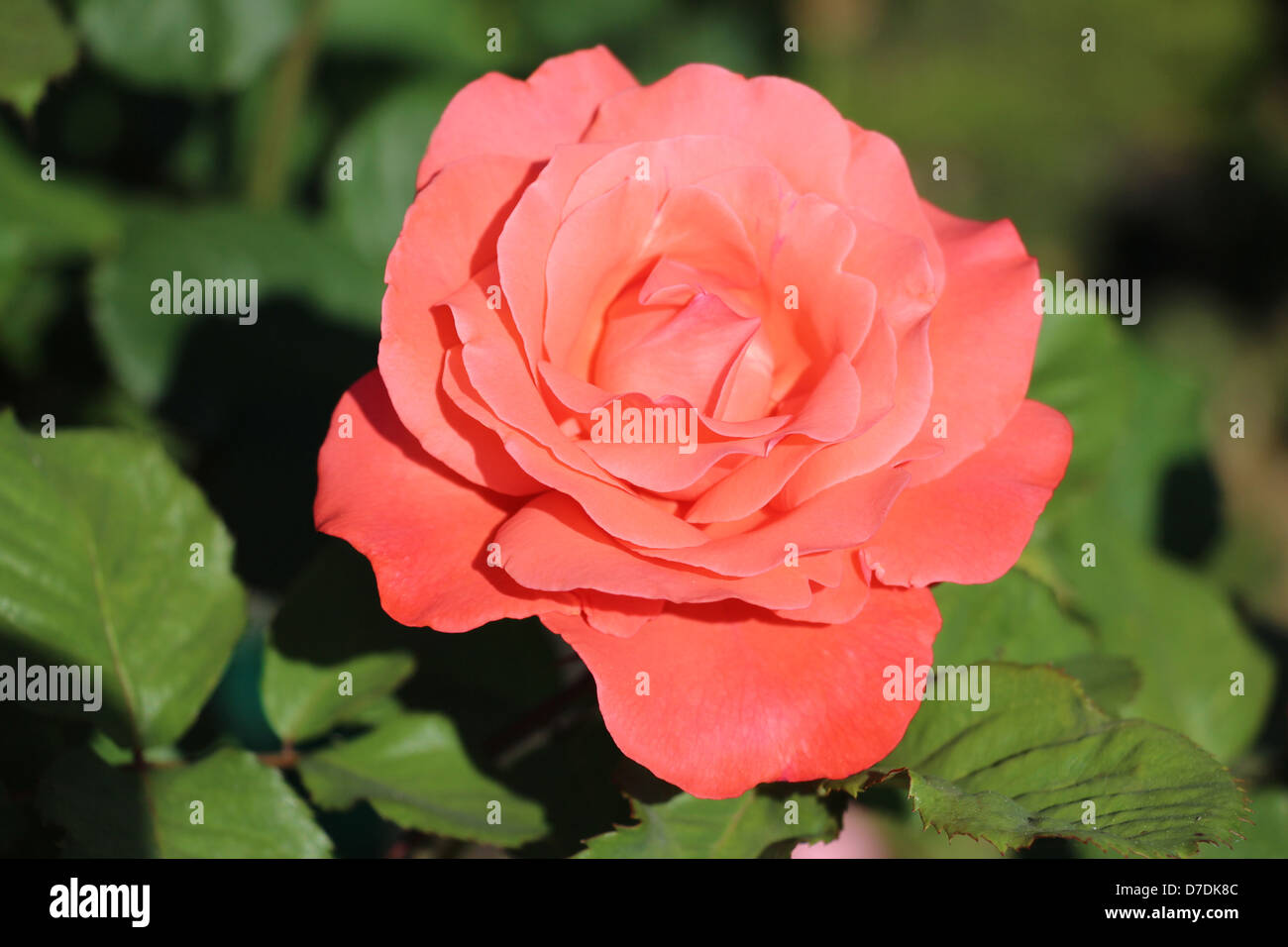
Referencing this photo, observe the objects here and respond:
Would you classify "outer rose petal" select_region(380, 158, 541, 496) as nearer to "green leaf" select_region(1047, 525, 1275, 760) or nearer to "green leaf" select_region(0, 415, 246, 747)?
"green leaf" select_region(0, 415, 246, 747)

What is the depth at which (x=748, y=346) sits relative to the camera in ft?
2.63

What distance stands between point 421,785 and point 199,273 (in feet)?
2.40

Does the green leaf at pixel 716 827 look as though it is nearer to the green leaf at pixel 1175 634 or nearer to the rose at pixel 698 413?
the rose at pixel 698 413

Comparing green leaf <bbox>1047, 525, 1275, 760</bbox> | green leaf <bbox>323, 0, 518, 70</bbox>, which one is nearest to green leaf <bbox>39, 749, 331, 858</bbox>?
green leaf <bbox>1047, 525, 1275, 760</bbox>

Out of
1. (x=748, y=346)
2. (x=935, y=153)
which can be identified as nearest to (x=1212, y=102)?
(x=935, y=153)

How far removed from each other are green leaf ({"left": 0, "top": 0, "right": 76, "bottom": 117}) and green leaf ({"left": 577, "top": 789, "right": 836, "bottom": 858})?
809 mm

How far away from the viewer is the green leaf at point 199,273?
1.31m

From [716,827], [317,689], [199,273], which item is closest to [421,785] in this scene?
[317,689]

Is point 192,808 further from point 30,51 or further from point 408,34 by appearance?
point 408,34

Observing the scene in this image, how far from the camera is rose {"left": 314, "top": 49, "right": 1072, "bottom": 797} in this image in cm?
72

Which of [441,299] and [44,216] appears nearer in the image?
[441,299]

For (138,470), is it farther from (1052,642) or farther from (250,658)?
(1052,642)

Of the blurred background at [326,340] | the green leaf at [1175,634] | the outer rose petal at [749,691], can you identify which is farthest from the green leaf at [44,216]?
the green leaf at [1175,634]

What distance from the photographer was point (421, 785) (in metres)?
0.93
